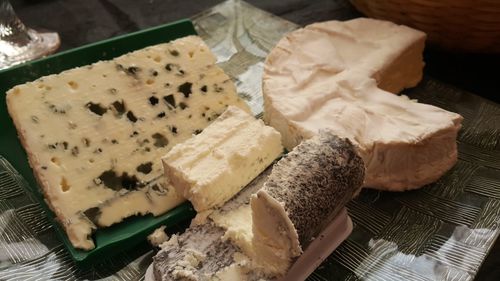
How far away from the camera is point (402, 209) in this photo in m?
1.23

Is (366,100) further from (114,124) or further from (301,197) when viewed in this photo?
(114,124)

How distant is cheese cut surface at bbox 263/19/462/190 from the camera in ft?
3.98

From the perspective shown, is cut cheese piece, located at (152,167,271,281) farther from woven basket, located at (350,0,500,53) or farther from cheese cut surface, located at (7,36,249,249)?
woven basket, located at (350,0,500,53)

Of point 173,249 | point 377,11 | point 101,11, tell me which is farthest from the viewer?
point 101,11

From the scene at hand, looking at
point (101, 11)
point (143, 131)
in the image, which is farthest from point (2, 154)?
point (101, 11)

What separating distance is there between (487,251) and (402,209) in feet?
0.66

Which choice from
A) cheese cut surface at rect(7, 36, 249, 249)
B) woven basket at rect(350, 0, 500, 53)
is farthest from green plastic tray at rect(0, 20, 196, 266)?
woven basket at rect(350, 0, 500, 53)

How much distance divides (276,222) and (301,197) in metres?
0.07

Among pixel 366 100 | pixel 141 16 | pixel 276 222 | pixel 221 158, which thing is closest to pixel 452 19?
pixel 366 100

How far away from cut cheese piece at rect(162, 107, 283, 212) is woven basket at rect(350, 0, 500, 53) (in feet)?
A: 2.14

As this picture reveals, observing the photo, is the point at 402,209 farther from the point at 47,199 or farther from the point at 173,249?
the point at 47,199

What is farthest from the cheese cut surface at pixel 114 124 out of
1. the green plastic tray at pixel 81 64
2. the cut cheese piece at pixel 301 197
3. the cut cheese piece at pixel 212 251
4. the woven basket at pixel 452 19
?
the woven basket at pixel 452 19

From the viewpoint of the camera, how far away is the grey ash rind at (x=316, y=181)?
92 centimetres

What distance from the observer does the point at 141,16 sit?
1.99m
